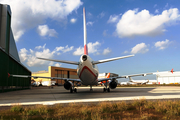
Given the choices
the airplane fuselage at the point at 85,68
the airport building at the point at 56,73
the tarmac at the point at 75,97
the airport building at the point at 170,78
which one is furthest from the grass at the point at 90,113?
the airport building at the point at 170,78

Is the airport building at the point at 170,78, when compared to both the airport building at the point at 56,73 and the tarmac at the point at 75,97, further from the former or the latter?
the tarmac at the point at 75,97

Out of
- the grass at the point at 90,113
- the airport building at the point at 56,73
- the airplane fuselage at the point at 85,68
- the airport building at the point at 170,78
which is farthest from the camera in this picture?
the airport building at the point at 56,73

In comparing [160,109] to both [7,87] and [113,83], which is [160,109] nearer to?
[113,83]

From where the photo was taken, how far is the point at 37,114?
6.95 metres

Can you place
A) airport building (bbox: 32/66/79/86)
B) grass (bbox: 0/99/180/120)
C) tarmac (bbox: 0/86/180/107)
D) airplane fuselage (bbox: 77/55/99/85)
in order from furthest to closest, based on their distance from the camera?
airport building (bbox: 32/66/79/86), airplane fuselage (bbox: 77/55/99/85), tarmac (bbox: 0/86/180/107), grass (bbox: 0/99/180/120)

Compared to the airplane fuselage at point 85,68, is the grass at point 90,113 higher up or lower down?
lower down

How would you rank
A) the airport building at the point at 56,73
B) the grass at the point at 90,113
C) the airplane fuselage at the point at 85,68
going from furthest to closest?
the airport building at the point at 56,73
the airplane fuselage at the point at 85,68
the grass at the point at 90,113

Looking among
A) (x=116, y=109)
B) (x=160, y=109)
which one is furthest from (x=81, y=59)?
(x=160, y=109)

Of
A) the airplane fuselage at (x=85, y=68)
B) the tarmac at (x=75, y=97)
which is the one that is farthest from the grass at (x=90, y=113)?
the airplane fuselage at (x=85, y=68)

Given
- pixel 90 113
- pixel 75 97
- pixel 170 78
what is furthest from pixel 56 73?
pixel 90 113

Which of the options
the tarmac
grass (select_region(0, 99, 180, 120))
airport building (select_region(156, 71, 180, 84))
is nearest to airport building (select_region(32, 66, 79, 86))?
airport building (select_region(156, 71, 180, 84))

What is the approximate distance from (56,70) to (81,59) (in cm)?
10393

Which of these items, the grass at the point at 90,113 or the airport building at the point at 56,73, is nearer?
the grass at the point at 90,113

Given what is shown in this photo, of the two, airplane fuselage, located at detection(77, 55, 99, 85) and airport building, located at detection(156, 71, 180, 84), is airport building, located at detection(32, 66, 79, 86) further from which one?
airplane fuselage, located at detection(77, 55, 99, 85)
